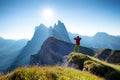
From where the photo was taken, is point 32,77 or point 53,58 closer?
point 32,77

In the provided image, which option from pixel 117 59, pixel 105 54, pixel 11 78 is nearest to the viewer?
pixel 11 78

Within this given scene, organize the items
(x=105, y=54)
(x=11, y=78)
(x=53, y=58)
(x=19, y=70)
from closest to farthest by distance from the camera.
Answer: (x=11, y=78), (x=19, y=70), (x=105, y=54), (x=53, y=58)

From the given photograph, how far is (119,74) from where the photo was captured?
23844 millimetres

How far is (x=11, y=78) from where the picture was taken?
8.52 metres

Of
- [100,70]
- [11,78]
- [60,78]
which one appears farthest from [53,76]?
[100,70]

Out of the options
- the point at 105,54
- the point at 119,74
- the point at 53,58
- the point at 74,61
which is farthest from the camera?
the point at 53,58

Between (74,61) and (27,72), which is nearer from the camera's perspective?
(27,72)

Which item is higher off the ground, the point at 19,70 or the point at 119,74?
the point at 19,70

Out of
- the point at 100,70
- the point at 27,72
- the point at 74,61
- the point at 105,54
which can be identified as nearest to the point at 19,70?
the point at 27,72

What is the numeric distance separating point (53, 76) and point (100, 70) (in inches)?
645

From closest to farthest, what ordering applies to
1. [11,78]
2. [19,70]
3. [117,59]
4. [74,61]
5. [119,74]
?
1. [11,78]
2. [19,70]
3. [119,74]
4. [74,61]
5. [117,59]

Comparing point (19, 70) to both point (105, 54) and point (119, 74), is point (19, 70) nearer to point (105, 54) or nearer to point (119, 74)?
point (119, 74)

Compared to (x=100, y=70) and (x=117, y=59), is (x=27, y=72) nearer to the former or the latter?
(x=100, y=70)

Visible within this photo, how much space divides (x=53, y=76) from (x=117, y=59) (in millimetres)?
86747
